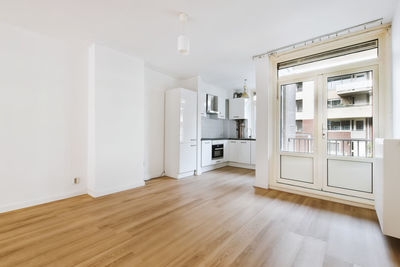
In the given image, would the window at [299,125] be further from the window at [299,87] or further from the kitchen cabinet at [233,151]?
the kitchen cabinet at [233,151]

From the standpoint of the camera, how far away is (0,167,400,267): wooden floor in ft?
5.00

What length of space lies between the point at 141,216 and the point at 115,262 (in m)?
0.84

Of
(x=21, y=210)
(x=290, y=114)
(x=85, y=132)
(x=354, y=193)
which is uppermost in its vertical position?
(x=290, y=114)

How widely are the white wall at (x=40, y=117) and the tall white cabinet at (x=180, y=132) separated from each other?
1770mm

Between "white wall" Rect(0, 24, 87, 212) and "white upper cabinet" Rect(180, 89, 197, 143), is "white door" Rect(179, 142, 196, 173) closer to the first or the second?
"white upper cabinet" Rect(180, 89, 197, 143)

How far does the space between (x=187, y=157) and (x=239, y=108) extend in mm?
2537

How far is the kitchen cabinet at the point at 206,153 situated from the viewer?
4797 millimetres

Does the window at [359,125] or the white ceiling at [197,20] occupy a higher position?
the white ceiling at [197,20]

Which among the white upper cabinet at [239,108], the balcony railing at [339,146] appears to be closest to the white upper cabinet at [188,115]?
the white upper cabinet at [239,108]

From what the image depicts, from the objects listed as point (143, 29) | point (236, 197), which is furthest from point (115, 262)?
point (143, 29)

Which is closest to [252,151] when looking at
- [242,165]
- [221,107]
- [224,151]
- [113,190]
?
[242,165]

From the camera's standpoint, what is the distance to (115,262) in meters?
1.47

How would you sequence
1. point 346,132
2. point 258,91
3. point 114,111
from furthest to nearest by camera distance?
point 258,91 < point 114,111 < point 346,132

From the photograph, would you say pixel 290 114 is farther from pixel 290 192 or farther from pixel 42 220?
pixel 42 220
